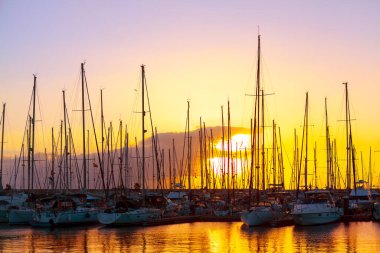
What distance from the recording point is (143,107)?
5991cm

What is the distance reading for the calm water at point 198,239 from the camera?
131ft

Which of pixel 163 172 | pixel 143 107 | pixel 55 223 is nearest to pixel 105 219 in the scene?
pixel 55 223

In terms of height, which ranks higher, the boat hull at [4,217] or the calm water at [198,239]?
the boat hull at [4,217]

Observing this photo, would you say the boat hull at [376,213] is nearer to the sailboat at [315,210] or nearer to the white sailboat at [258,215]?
the sailboat at [315,210]

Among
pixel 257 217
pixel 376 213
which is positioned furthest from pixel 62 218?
pixel 376 213

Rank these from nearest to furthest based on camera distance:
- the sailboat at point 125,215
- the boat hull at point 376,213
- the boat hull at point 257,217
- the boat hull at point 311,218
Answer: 1. the boat hull at point 257,217
2. the boat hull at point 311,218
3. the sailboat at point 125,215
4. the boat hull at point 376,213

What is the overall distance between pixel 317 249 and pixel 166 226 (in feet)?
65.1

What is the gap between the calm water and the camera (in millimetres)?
40062

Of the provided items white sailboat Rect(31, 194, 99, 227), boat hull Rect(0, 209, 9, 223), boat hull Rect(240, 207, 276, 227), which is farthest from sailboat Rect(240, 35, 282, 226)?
boat hull Rect(0, 209, 9, 223)

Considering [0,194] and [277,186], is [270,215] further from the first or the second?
[0,194]

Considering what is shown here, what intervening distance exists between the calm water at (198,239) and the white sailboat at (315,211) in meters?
0.98

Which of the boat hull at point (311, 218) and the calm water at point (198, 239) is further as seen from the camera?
the boat hull at point (311, 218)

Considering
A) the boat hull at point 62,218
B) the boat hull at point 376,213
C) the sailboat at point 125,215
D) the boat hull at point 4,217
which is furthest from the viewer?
the boat hull at point 4,217

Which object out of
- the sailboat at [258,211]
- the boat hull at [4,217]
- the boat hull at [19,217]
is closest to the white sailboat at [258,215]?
the sailboat at [258,211]
